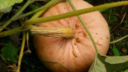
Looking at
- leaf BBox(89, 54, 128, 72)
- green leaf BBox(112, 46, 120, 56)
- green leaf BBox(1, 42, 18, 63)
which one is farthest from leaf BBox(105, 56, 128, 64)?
green leaf BBox(1, 42, 18, 63)

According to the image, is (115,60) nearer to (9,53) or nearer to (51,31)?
(51,31)

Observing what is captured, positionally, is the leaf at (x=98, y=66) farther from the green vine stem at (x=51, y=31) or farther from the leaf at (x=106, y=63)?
the green vine stem at (x=51, y=31)

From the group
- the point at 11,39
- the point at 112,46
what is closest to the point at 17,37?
the point at 11,39

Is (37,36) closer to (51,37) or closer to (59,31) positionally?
(51,37)

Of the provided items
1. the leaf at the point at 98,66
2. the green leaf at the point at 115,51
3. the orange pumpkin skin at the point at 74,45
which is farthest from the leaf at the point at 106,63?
the green leaf at the point at 115,51

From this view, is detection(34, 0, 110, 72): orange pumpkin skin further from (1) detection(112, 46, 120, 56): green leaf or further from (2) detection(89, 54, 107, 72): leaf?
(1) detection(112, 46, 120, 56): green leaf
